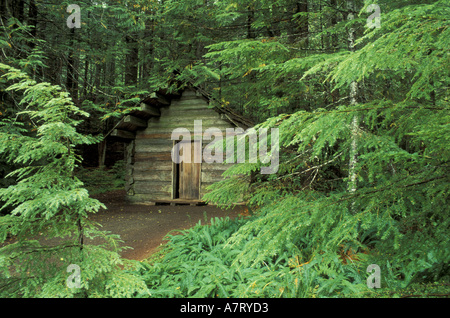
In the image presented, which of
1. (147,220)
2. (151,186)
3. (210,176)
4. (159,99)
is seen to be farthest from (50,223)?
(151,186)

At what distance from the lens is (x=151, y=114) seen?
1150 centimetres

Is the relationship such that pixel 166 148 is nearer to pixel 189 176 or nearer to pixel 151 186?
pixel 189 176

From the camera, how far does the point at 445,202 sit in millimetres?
2104

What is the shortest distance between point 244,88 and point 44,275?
739 centimetres

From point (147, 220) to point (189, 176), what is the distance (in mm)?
3443

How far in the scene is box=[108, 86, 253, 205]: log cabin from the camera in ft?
36.8

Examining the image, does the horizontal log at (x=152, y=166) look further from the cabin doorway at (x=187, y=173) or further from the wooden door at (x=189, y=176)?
the wooden door at (x=189, y=176)

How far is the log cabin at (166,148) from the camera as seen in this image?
11.2 meters

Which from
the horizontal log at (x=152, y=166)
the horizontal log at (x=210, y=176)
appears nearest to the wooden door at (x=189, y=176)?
the horizontal log at (x=210, y=176)

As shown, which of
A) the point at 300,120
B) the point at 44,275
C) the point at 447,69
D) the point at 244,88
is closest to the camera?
the point at 447,69

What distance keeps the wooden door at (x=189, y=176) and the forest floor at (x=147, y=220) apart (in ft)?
2.86

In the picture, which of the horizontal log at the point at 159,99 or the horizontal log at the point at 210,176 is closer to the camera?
the horizontal log at the point at 159,99
